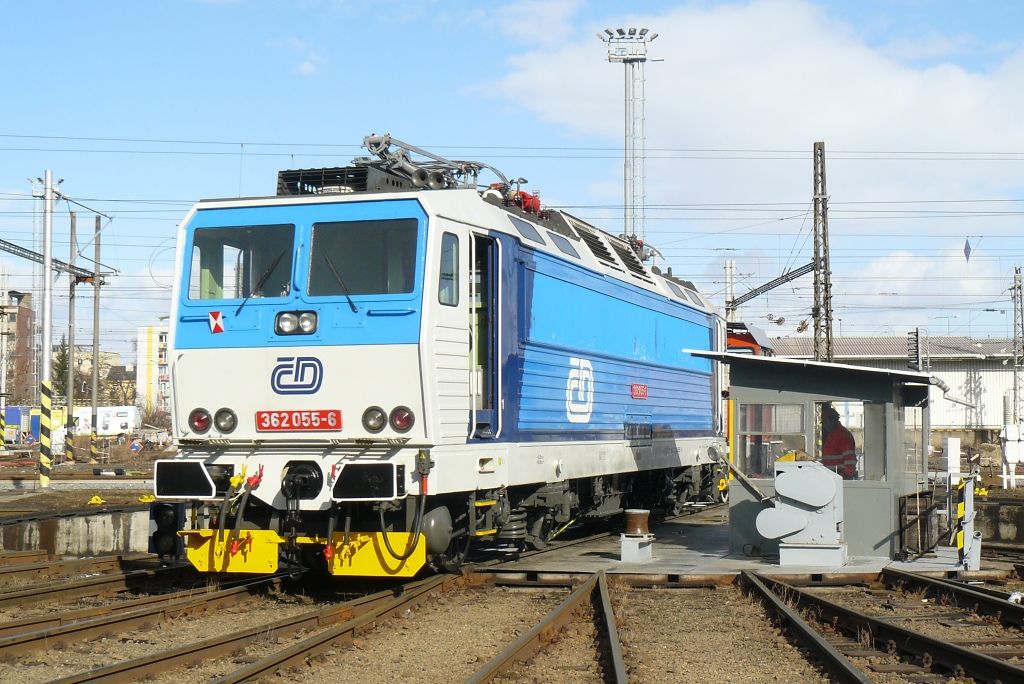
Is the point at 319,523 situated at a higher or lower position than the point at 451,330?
lower

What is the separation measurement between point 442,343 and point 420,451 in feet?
3.31

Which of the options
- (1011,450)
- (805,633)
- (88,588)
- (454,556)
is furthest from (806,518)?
(1011,450)

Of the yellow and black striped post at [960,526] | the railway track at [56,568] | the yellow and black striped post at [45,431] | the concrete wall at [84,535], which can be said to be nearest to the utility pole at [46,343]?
the yellow and black striped post at [45,431]

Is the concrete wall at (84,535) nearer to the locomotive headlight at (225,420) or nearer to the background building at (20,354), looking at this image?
the locomotive headlight at (225,420)

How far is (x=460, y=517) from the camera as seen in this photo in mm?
10945

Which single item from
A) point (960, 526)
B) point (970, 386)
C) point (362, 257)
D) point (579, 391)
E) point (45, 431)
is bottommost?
point (960, 526)

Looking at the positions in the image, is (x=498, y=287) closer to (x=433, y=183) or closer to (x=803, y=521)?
(x=433, y=183)

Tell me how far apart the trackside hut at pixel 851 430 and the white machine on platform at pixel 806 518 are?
2.94 feet

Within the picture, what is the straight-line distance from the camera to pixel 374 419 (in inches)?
395

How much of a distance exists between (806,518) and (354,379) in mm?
6218

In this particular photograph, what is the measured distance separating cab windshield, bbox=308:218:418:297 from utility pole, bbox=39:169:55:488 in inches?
622

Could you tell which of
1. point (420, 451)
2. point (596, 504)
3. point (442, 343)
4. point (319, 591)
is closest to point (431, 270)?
point (442, 343)

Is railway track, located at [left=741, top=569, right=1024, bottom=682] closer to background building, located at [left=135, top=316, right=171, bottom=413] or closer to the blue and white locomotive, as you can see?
the blue and white locomotive

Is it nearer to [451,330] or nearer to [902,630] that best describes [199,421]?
[451,330]
